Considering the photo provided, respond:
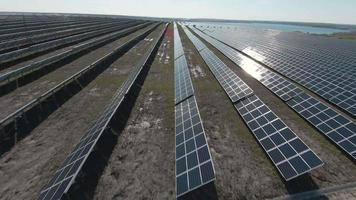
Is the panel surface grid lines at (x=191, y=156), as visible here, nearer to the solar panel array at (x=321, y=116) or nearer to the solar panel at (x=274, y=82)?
the solar panel array at (x=321, y=116)

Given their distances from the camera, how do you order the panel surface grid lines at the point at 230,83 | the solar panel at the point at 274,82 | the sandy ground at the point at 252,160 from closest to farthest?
1. the sandy ground at the point at 252,160
2. the panel surface grid lines at the point at 230,83
3. the solar panel at the point at 274,82

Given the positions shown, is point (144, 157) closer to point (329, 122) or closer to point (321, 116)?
point (329, 122)

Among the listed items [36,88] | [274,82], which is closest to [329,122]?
[274,82]

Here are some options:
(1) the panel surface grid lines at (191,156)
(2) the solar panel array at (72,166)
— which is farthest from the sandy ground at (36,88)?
(1) the panel surface grid lines at (191,156)

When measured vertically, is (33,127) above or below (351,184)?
above

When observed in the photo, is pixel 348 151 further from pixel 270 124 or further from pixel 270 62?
pixel 270 62

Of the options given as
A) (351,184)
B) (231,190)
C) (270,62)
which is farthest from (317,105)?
(270,62)
